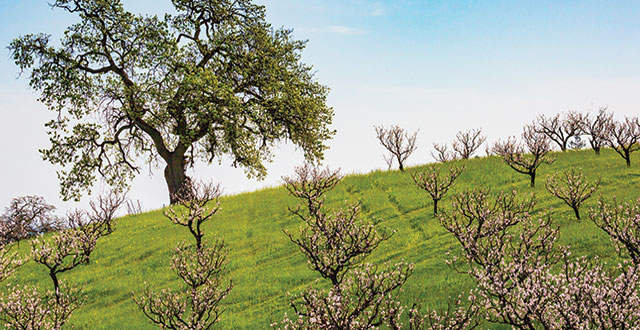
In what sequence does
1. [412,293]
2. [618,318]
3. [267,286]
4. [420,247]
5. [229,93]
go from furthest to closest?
1. [229,93]
2. [420,247]
3. [267,286]
4. [412,293]
5. [618,318]

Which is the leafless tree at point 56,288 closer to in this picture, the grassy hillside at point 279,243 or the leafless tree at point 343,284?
the grassy hillside at point 279,243

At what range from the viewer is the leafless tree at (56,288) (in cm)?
1588

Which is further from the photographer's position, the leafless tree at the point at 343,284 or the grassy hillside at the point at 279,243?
the grassy hillside at the point at 279,243

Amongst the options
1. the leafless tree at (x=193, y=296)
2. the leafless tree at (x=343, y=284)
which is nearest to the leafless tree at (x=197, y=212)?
the leafless tree at (x=193, y=296)

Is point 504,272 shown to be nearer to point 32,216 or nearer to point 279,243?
point 279,243

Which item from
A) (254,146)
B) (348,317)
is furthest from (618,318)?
(254,146)

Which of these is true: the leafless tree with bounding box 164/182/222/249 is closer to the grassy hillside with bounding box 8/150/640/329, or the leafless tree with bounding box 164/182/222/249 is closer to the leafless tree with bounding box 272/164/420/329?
the grassy hillside with bounding box 8/150/640/329

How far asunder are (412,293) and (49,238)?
28.2 meters

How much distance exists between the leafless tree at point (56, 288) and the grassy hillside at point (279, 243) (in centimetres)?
88

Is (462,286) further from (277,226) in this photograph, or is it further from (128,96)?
(128,96)

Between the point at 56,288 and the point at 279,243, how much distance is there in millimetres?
10586

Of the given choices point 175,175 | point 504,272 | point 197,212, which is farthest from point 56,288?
point 504,272

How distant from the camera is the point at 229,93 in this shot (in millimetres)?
31344

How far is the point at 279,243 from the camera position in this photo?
2469cm
